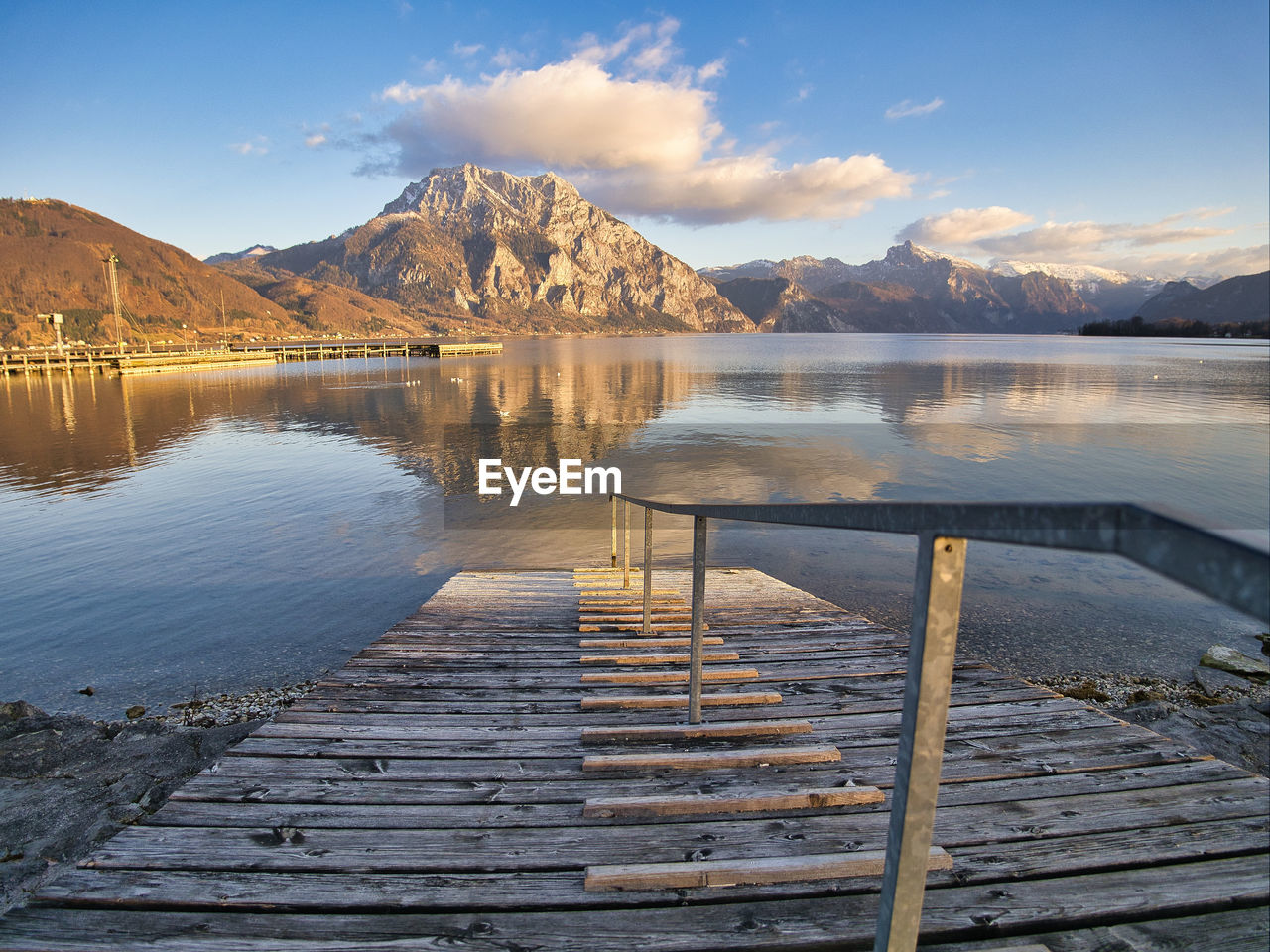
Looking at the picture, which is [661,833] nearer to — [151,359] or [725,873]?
[725,873]

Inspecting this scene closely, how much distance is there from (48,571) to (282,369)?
75039 mm

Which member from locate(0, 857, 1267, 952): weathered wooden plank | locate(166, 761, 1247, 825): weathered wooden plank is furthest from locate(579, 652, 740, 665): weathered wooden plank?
locate(0, 857, 1267, 952): weathered wooden plank

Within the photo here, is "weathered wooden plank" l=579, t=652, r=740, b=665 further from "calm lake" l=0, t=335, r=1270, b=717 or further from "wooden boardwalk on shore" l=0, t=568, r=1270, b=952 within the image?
"calm lake" l=0, t=335, r=1270, b=717

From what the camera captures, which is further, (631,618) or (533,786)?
(631,618)

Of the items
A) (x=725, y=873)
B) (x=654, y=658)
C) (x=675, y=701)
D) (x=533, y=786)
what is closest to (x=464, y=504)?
(x=654, y=658)

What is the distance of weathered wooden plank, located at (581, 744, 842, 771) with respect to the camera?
11.5ft

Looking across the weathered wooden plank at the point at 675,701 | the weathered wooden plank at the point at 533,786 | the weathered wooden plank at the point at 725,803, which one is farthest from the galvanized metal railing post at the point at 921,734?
the weathered wooden plank at the point at 675,701

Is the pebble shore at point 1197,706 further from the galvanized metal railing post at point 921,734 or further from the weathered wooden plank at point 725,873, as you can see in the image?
the galvanized metal railing post at point 921,734

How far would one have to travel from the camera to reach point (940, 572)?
1374 mm

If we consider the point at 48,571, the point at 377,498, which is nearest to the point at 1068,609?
the point at 377,498

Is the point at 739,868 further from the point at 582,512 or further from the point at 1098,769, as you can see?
the point at 582,512

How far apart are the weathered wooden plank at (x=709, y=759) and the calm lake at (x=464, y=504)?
2.34 m

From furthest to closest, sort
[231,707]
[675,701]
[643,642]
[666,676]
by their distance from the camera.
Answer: [231,707], [643,642], [666,676], [675,701]

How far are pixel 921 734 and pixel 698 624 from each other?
99.0 inches
